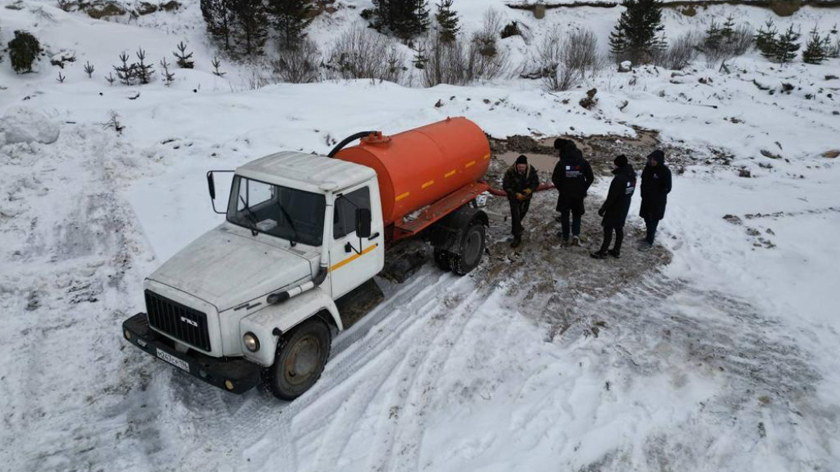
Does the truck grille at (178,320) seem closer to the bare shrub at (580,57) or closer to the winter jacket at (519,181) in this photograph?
the winter jacket at (519,181)

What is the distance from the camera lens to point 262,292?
516 centimetres

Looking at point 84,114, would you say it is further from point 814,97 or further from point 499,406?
point 814,97

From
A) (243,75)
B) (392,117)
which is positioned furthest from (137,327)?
(243,75)

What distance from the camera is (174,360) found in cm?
509

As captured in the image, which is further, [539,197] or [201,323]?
[539,197]

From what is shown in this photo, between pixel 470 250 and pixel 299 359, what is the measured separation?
3.58 m

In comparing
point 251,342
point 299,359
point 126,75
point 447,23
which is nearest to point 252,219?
point 251,342

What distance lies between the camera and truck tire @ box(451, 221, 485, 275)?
7.83m

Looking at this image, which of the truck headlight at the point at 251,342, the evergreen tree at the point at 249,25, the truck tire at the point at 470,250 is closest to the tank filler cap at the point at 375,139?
the truck tire at the point at 470,250

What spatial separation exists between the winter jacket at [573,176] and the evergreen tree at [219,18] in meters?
25.0

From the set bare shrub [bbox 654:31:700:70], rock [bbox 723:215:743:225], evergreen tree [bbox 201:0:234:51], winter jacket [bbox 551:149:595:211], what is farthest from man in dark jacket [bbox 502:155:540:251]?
evergreen tree [bbox 201:0:234:51]

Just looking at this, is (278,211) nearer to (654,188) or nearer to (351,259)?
(351,259)

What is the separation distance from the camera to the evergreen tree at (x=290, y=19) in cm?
2759

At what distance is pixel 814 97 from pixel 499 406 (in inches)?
770
